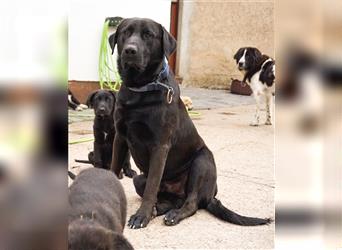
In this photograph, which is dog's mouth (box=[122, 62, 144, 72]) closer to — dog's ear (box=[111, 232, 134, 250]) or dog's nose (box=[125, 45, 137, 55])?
dog's nose (box=[125, 45, 137, 55])

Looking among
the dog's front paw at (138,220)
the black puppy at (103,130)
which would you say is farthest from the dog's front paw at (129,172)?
the dog's front paw at (138,220)

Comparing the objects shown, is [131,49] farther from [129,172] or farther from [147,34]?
[129,172]

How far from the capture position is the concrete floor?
8.86 ft

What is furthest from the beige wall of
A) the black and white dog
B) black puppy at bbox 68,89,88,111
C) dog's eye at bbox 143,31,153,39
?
dog's eye at bbox 143,31,153,39

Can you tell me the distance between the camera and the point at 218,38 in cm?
1363

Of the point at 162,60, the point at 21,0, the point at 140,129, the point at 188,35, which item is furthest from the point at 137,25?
the point at 188,35

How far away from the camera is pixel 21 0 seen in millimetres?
496

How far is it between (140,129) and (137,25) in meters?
0.63

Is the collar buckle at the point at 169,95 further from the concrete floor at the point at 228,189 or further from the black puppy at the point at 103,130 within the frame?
the black puppy at the point at 103,130

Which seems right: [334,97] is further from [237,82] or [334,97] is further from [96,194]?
[237,82]

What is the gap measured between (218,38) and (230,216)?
11.0 metres

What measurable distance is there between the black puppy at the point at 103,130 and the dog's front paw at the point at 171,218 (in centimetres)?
113

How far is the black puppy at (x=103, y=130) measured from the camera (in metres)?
4.23

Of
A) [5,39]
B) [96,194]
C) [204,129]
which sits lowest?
[204,129]
